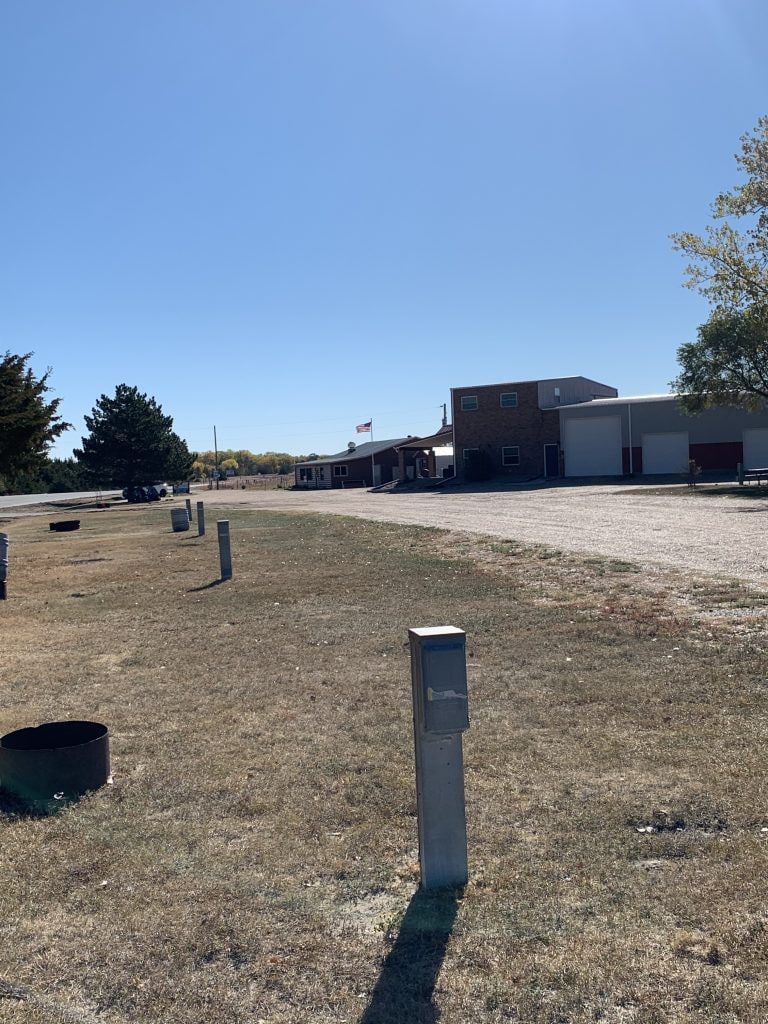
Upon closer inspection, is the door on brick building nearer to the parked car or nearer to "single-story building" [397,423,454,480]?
"single-story building" [397,423,454,480]

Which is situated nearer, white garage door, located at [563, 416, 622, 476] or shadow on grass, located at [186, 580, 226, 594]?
shadow on grass, located at [186, 580, 226, 594]

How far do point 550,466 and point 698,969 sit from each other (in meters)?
52.3

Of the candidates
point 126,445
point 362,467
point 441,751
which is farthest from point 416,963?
point 362,467

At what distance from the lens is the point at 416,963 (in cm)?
316

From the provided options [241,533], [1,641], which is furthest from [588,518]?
[1,641]

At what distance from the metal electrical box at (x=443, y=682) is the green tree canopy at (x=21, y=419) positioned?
22.4 metres

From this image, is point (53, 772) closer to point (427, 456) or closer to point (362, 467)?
point (427, 456)

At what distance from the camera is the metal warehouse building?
4809 cm

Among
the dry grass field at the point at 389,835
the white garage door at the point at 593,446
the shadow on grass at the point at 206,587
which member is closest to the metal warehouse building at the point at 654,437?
the white garage door at the point at 593,446

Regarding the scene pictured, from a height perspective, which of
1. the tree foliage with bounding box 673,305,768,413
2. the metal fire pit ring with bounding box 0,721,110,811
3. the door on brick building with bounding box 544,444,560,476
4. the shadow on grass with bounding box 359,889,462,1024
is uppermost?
the tree foliage with bounding box 673,305,768,413

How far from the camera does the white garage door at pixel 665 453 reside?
49.5 metres

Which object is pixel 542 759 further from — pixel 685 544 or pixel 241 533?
pixel 241 533

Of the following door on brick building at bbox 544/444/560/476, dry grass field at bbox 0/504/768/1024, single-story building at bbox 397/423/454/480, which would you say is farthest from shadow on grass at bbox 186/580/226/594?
single-story building at bbox 397/423/454/480

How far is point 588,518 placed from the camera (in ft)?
74.7
